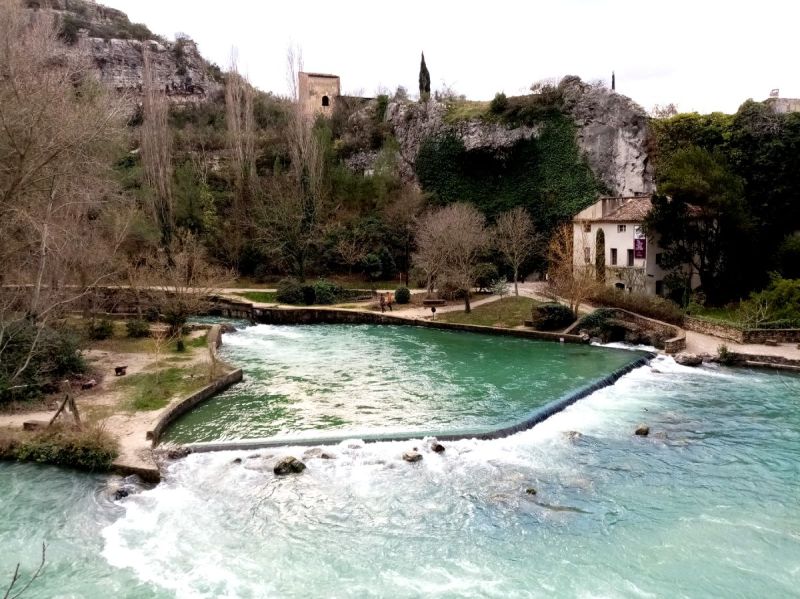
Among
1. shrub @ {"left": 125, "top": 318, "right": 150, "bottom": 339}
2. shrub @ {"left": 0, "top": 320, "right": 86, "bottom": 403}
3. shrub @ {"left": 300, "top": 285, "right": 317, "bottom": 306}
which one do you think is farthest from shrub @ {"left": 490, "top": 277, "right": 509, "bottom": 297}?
shrub @ {"left": 0, "top": 320, "right": 86, "bottom": 403}

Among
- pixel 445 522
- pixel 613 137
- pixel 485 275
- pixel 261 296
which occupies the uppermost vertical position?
pixel 613 137

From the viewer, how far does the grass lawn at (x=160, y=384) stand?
17.8 metres

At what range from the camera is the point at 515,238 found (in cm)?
3538

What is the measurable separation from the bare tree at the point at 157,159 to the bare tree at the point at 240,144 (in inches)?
249

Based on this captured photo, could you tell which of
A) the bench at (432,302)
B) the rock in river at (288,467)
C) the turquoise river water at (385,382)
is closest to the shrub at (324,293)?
the turquoise river water at (385,382)

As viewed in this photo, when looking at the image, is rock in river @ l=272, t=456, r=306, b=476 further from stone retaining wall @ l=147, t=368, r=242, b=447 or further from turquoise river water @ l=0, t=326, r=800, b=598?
stone retaining wall @ l=147, t=368, r=242, b=447

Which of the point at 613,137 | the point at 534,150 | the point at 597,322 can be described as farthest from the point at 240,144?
the point at 597,322

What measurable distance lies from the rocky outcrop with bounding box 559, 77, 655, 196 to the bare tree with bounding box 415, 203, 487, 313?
13146 mm

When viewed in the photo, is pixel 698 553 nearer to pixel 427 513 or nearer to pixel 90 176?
pixel 427 513

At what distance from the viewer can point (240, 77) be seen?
5075 centimetres

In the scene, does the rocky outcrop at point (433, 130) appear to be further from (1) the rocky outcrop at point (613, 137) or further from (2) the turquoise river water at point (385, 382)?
(2) the turquoise river water at point (385, 382)

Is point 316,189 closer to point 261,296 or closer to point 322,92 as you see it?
point 261,296

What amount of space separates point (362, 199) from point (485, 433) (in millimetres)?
37258

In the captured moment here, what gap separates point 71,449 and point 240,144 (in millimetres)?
38602
